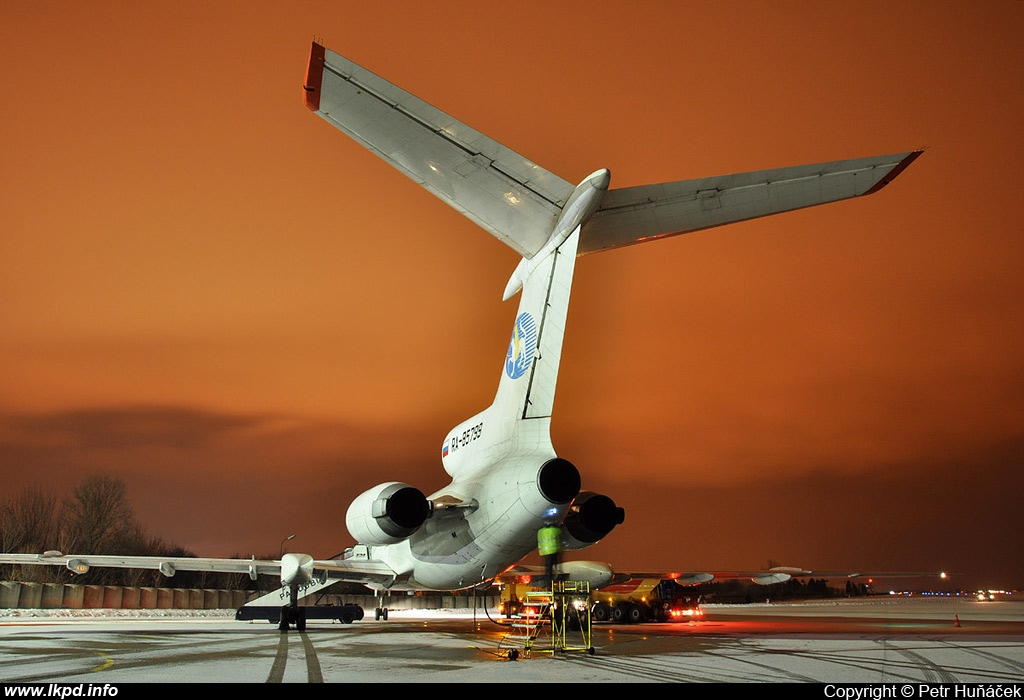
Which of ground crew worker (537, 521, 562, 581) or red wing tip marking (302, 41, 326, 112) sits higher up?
red wing tip marking (302, 41, 326, 112)

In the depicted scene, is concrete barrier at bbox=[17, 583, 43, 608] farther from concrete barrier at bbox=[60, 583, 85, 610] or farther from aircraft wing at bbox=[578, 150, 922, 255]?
aircraft wing at bbox=[578, 150, 922, 255]

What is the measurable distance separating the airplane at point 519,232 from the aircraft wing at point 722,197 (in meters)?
0.01

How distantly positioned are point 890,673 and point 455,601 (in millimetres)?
40461

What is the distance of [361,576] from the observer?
51.9 feet

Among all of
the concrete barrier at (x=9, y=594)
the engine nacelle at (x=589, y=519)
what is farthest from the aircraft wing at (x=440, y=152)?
the concrete barrier at (x=9, y=594)

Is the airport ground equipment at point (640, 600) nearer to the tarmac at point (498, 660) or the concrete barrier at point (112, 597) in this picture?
the tarmac at point (498, 660)

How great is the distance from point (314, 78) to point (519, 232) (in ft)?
11.6

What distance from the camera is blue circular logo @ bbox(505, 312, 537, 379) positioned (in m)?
11.1

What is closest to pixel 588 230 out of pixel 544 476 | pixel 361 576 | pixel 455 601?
pixel 544 476

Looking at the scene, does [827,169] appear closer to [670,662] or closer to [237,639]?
[670,662]

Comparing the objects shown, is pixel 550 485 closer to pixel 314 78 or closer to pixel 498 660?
pixel 498 660

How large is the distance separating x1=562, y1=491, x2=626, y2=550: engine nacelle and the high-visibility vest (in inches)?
19.5

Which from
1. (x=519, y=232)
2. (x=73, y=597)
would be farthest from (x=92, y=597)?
(x=519, y=232)

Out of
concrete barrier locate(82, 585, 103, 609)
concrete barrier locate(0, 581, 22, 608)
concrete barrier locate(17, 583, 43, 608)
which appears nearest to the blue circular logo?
concrete barrier locate(0, 581, 22, 608)
